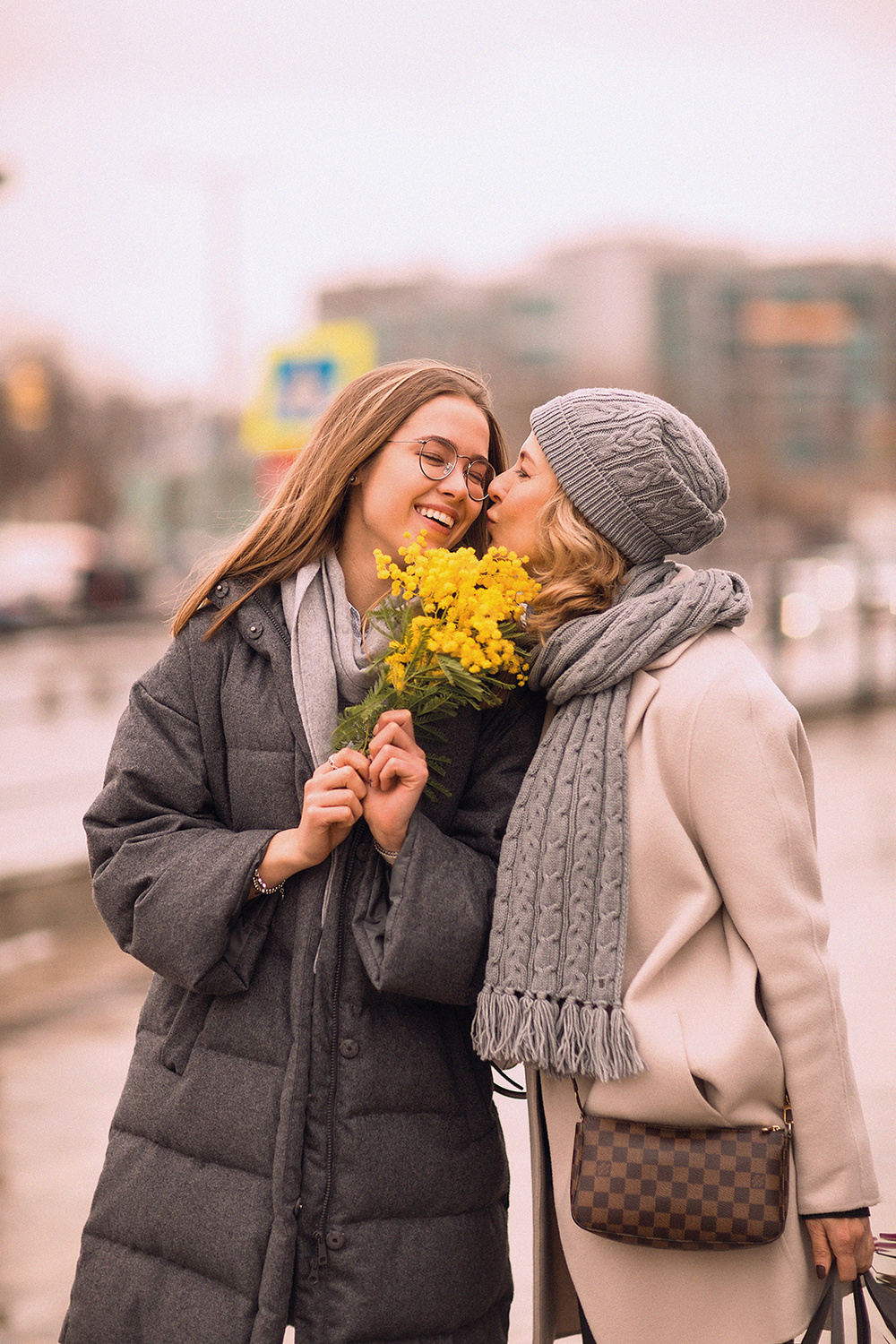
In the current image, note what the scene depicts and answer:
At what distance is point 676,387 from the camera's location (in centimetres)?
7512

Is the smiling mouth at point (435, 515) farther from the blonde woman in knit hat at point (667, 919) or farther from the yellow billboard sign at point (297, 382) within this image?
the yellow billboard sign at point (297, 382)

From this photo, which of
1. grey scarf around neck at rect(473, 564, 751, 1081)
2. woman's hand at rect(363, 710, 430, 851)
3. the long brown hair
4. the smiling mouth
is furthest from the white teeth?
woman's hand at rect(363, 710, 430, 851)

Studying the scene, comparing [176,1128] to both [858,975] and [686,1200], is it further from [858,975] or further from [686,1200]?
[858,975]

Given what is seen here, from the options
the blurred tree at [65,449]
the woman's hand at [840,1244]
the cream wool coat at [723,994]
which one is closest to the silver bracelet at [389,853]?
the cream wool coat at [723,994]

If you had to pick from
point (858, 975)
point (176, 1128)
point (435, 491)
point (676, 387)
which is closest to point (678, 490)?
point (435, 491)

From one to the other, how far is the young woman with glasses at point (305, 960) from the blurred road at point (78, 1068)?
4.76ft

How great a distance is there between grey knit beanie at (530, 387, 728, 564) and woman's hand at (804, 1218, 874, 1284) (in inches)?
43.0

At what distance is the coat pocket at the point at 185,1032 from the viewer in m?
2.36

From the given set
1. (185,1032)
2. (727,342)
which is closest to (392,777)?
(185,1032)

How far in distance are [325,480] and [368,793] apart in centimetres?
61

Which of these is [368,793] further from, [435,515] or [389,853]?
[435,515]

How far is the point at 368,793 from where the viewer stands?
222 cm

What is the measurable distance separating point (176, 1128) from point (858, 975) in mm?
4612

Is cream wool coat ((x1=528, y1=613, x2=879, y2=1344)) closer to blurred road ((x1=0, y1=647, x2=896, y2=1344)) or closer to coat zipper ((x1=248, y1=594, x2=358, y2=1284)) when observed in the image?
coat zipper ((x1=248, y1=594, x2=358, y2=1284))
